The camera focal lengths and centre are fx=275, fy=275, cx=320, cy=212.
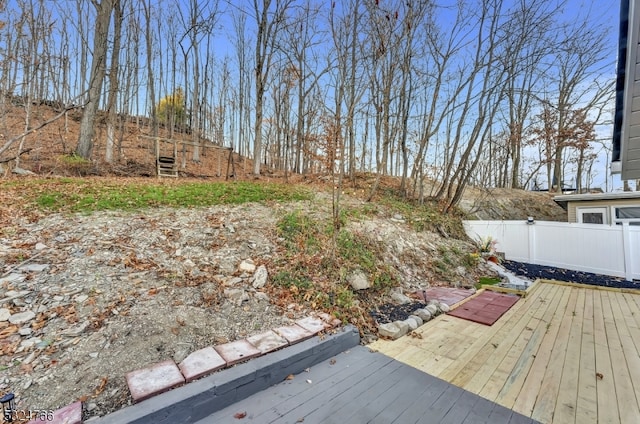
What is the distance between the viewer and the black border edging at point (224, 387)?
1.45 m

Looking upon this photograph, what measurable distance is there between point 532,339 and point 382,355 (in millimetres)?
1602

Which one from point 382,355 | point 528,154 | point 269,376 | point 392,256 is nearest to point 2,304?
point 269,376

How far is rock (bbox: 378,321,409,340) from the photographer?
Result: 2691 mm

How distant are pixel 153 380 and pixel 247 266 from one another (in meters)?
1.67

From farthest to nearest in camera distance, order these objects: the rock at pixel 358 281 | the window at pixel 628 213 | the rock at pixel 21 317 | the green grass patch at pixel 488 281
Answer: the window at pixel 628 213 → the green grass patch at pixel 488 281 → the rock at pixel 358 281 → the rock at pixel 21 317

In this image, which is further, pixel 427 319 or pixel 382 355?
pixel 427 319

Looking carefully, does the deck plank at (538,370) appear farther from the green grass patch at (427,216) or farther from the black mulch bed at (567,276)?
the green grass patch at (427,216)

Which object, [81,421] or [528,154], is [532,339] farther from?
[528,154]

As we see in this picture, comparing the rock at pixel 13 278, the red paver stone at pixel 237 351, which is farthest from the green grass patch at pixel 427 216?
the rock at pixel 13 278

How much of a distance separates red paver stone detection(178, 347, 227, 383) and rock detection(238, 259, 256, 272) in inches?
49.9

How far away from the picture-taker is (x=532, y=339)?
8.94ft

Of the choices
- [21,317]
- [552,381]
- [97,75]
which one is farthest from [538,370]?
[97,75]

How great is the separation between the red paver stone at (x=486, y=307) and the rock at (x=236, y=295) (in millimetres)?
2443

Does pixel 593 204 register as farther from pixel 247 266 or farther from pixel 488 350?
pixel 247 266
